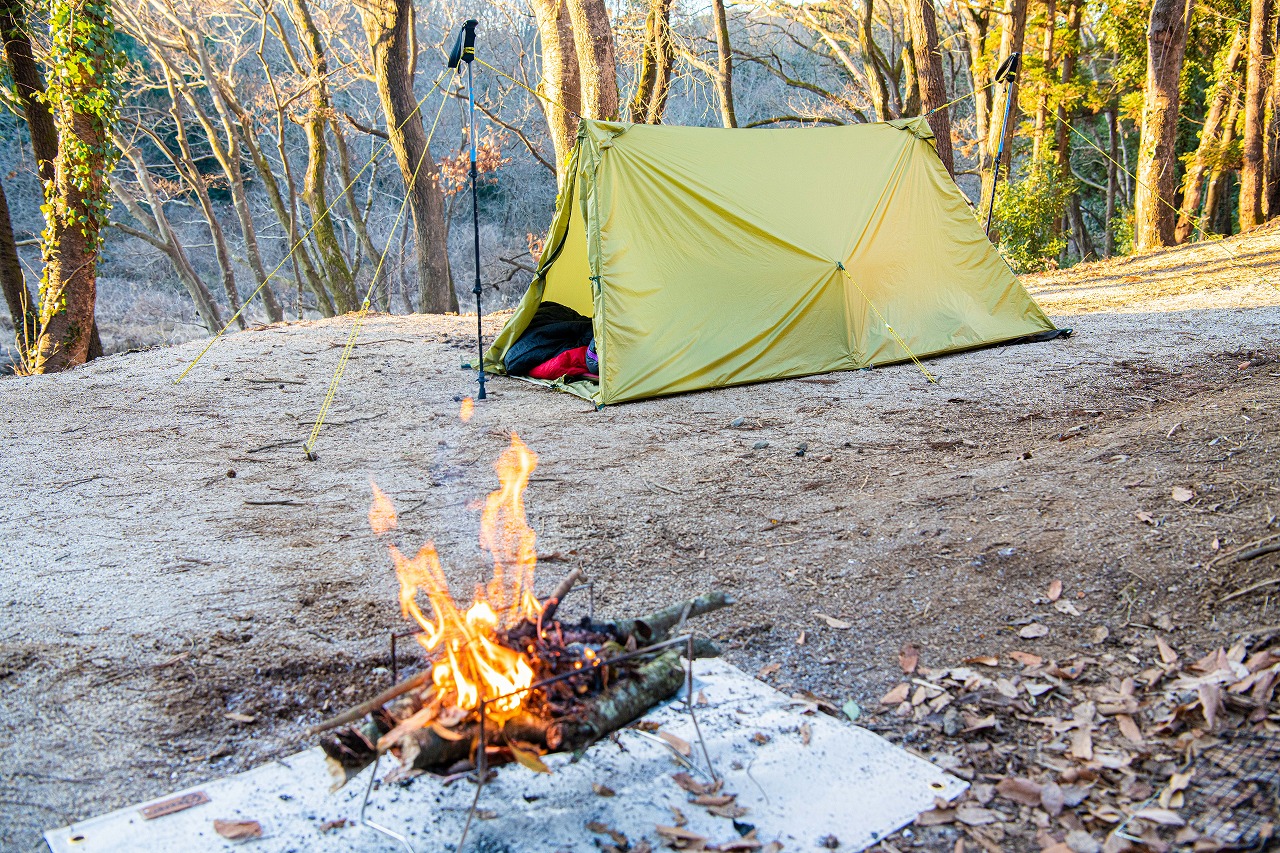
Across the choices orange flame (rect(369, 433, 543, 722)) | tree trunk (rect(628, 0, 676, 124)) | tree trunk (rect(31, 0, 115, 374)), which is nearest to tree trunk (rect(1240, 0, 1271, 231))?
tree trunk (rect(628, 0, 676, 124))

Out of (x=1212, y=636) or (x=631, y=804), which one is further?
(x=1212, y=636)

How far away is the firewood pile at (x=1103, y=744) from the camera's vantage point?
1.80 m

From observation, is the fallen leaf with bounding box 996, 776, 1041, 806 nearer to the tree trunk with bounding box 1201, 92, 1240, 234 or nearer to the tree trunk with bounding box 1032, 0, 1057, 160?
the tree trunk with bounding box 1201, 92, 1240, 234

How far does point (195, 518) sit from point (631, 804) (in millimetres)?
2726

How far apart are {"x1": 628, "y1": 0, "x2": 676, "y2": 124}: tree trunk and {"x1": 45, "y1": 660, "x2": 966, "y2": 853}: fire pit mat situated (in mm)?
10596

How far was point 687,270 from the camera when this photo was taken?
238 inches

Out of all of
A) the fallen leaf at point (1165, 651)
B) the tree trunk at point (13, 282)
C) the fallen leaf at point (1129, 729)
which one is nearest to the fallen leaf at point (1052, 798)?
the fallen leaf at point (1129, 729)

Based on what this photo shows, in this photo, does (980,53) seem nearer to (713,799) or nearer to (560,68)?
(560,68)

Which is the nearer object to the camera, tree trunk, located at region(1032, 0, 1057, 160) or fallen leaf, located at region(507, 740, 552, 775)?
fallen leaf, located at region(507, 740, 552, 775)

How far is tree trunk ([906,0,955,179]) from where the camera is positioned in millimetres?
10617

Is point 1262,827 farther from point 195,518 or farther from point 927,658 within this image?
point 195,518

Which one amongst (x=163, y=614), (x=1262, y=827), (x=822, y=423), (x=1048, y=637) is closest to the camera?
(x=1262, y=827)

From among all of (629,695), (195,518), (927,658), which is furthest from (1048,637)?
(195,518)

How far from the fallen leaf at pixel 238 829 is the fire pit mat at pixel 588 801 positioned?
1 cm
